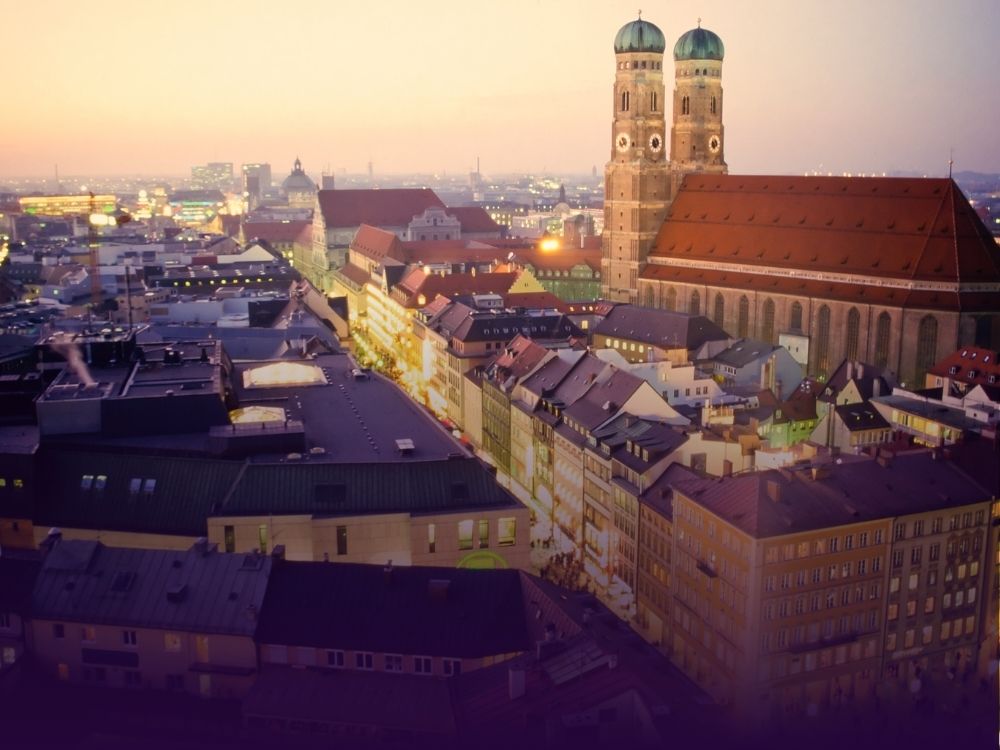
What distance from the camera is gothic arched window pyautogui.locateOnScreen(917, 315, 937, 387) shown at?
69.4m

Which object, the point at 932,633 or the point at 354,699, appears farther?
the point at 932,633

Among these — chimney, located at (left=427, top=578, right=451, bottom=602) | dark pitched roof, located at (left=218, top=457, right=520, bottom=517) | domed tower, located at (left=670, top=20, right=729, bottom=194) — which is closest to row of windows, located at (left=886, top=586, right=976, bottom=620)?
dark pitched roof, located at (left=218, top=457, right=520, bottom=517)

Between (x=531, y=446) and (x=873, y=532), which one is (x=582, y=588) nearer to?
(x=531, y=446)

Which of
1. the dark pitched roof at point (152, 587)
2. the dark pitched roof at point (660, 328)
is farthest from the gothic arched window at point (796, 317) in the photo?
the dark pitched roof at point (152, 587)

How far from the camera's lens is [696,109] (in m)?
94.5

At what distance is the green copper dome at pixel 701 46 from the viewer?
9256cm

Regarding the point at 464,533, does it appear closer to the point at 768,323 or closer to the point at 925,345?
the point at 925,345

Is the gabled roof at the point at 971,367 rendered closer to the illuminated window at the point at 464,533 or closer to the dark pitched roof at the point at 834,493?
the dark pitched roof at the point at 834,493

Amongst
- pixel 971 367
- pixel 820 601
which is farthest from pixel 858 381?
pixel 820 601

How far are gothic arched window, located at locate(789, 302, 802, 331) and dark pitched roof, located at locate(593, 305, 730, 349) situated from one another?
295 inches

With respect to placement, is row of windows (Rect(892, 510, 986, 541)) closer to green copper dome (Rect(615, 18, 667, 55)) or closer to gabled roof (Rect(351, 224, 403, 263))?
green copper dome (Rect(615, 18, 667, 55))

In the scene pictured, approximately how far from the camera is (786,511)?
3622 cm

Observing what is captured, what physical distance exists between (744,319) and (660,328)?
42.0 feet

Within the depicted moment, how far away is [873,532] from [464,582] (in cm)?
1366
